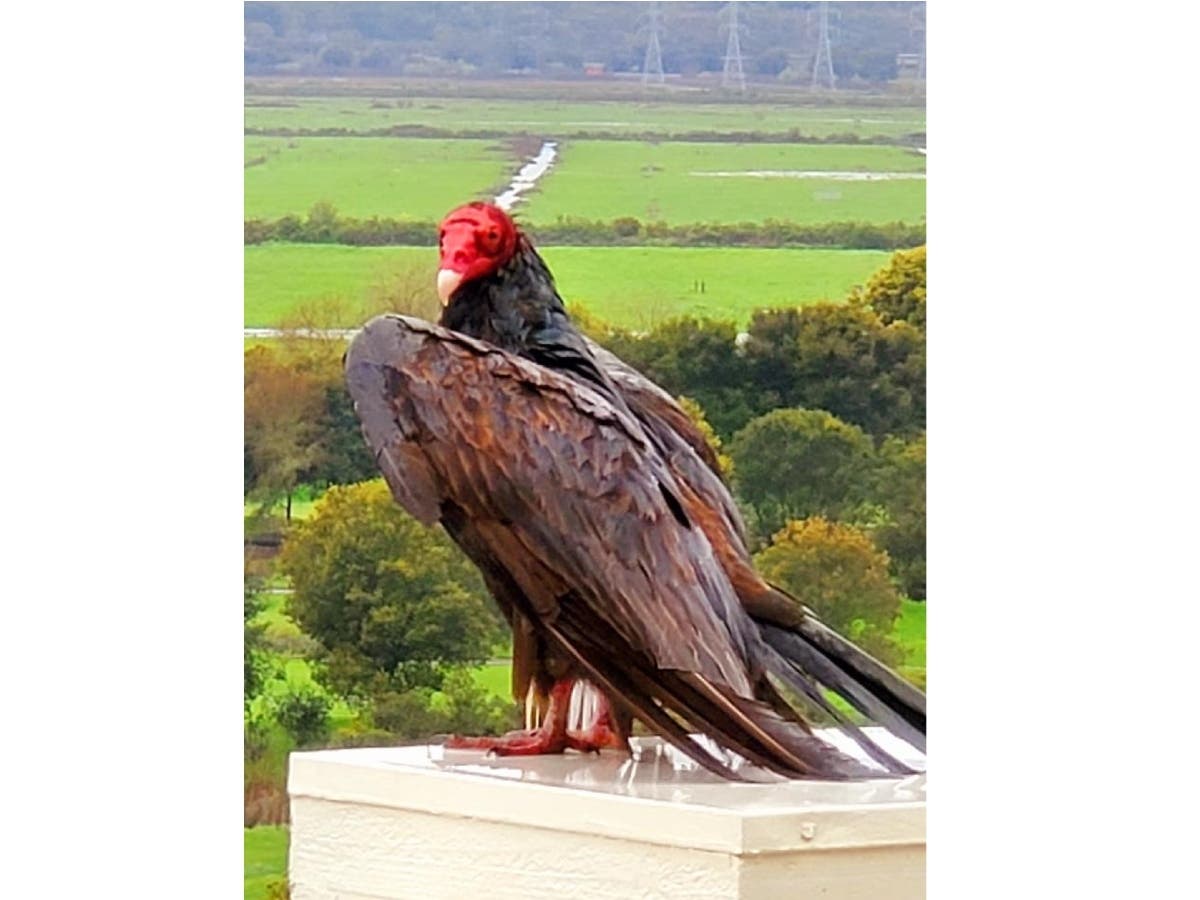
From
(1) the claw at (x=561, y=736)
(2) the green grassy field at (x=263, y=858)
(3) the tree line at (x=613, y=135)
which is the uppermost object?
(3) the tree line at (x=613, y=135)

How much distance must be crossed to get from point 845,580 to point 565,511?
20.3 inches

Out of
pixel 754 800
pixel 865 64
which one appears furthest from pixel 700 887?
pixel 865 64

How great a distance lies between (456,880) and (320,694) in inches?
15.7

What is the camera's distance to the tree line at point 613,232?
266 centimetres

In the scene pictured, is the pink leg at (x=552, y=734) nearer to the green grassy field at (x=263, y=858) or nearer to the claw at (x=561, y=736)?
the claw at (x=561, y=736)

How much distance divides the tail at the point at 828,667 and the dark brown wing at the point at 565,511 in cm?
7

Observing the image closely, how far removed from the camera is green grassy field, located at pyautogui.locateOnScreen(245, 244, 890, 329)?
2648 millimetres

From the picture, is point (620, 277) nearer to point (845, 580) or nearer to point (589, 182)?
point (589, 182)

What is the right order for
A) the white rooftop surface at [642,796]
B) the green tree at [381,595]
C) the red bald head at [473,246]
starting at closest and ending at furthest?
the white rooftop surface at [642,796] < the red bald head at [473,246] < the green tree at [381,595]

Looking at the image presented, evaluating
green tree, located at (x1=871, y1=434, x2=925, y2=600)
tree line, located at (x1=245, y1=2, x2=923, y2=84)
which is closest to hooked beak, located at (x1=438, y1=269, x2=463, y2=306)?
tree line, located at (x1=245, y1=2, x2=923, y2=84)

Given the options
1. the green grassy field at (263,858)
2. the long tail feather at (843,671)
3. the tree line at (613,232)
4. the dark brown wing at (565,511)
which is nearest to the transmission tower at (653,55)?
the tree line at (613,232)

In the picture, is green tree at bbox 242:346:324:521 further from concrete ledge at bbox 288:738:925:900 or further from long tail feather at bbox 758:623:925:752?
long tail feather at bbox 758:623:925:752

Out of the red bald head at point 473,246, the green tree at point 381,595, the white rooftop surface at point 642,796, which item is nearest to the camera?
the white rooftop surface at point 642,796
